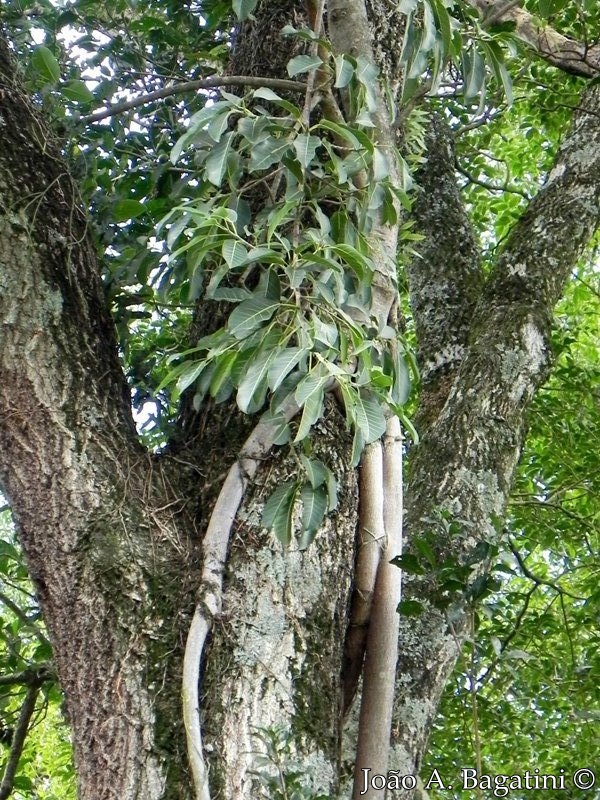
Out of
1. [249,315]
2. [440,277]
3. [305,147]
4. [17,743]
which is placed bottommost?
[17,743]

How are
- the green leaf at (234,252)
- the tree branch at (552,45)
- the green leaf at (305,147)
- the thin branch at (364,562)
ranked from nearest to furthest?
the green leaf at (234,252) → the green leaf at (305,147) → the thin branch at (364,562) → the tree branch at (552,45)

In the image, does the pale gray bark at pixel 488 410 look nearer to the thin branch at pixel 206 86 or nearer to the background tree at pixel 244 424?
the background tree at pixel 244 424

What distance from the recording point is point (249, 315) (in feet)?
5.56

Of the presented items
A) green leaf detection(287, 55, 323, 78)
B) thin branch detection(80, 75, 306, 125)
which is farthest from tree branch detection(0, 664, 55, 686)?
green leaf detection(287, 55, 323, 78)

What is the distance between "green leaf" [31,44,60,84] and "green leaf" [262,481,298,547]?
3.57ft

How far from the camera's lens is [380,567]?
6.30 feet

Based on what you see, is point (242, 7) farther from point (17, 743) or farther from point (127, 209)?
point (17, 743)

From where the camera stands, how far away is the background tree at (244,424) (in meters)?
1.63

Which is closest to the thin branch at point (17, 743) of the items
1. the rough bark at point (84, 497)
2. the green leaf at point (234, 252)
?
the rough bark at point (84, 497)

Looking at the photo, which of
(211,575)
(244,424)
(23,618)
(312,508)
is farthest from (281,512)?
(23,618)

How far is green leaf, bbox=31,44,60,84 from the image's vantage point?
213 centimetres

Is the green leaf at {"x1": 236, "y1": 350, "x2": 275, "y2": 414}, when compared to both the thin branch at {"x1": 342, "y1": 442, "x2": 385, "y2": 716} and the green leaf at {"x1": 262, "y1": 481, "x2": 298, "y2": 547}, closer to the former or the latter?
the green leaf at {"x1": 262, "y1": 481, "x2": 298, "y2": 547}

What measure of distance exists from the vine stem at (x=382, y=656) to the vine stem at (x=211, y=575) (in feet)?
0.85

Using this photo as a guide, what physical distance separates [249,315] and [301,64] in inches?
19.9
